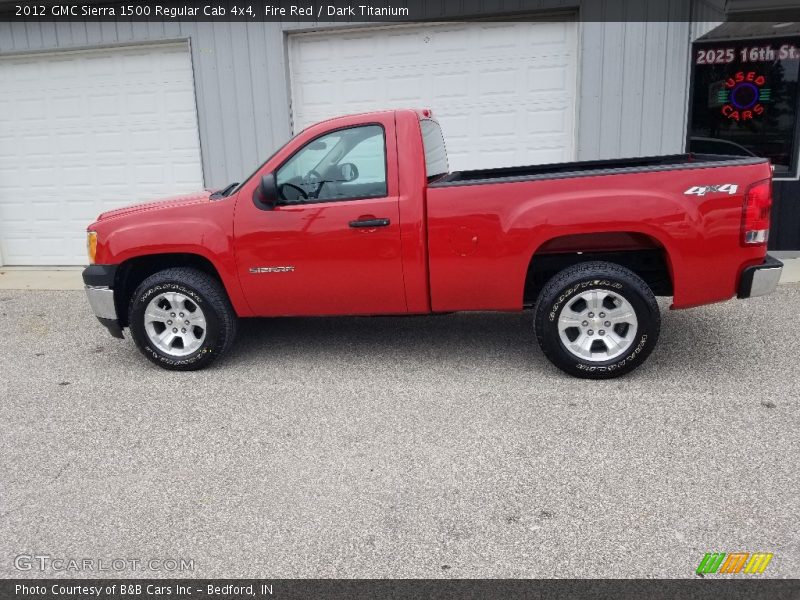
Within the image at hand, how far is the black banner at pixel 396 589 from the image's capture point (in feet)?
8.07

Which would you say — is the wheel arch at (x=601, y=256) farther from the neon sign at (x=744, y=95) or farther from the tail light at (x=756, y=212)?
the neon sign at (x=744, y=95)

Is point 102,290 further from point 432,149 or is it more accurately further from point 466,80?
point 466,80

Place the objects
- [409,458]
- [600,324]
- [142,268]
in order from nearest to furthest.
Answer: [409,458] < [600,324] < [142,268]

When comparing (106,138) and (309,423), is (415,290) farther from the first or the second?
(106,138)

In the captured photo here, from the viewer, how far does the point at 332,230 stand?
452 centimetres

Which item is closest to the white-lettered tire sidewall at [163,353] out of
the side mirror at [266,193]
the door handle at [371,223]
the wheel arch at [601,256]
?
the side mirror at [266,193]

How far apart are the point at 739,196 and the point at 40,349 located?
570 centimetres

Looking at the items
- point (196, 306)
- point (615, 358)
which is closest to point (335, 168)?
point (196, 306)

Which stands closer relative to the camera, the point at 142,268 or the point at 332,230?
the point at 332,230

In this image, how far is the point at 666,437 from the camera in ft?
11.9

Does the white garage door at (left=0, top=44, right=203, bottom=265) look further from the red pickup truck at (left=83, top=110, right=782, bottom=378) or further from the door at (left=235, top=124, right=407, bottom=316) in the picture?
the door at (left=235, top=124, right=407, bottom=316)

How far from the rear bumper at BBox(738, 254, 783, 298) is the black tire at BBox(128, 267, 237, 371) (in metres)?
3.59

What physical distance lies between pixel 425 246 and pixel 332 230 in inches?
26.0

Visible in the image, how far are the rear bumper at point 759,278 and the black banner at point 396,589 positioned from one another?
86.9 inches
